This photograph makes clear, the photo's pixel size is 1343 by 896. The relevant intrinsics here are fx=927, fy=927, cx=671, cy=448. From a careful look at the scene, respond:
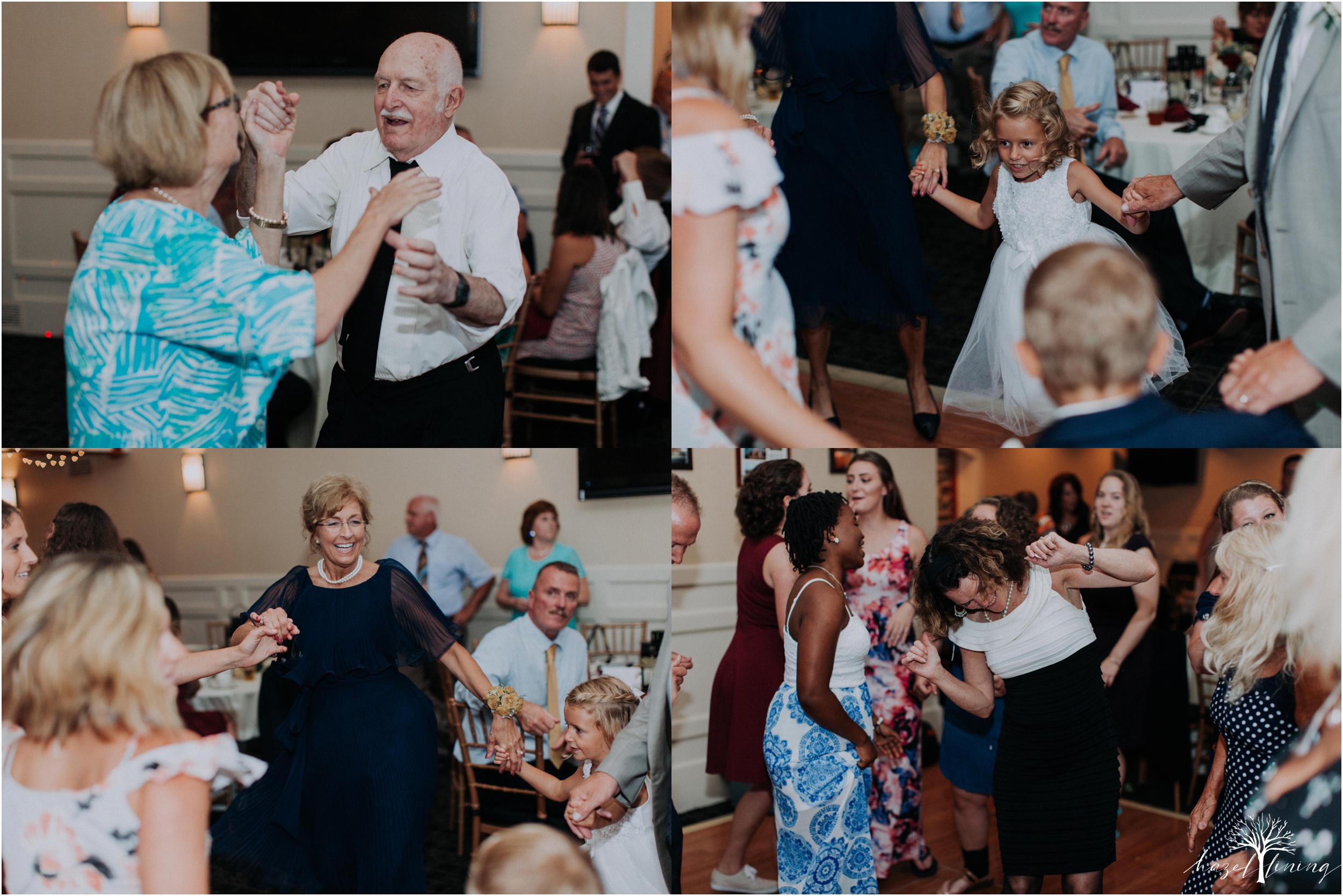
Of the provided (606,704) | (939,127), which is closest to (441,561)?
(606,704)

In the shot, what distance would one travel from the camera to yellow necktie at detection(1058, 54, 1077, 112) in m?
2.31

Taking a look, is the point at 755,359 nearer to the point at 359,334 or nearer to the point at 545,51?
the point at 359,334

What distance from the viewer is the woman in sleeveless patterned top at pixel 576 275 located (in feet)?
11.3

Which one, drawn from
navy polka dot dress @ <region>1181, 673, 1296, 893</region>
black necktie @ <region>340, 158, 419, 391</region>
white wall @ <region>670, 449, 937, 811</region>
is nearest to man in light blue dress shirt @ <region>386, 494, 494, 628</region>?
black necktie @ <region>340, 158, 419, 391</region>

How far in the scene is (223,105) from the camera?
1.98 meters

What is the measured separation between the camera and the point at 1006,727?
2.51 meters

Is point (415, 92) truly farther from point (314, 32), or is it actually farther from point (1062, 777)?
point (1062, 777)

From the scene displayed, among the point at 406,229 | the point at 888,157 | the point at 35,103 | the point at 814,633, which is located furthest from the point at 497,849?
the point at 35,103

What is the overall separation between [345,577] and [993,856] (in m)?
2.18

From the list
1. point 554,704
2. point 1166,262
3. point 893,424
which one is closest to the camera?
point 893,424

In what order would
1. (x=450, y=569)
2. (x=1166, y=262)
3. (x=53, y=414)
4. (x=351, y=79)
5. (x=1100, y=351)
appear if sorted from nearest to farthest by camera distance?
1. (x=1100, y=351)
2. (x=1166, y=262)
3. (x=351, y=79)
4. (x=53, y=414)
5. (x=450, y=569)

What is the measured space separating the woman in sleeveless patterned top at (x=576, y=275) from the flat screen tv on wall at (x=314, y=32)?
769mm

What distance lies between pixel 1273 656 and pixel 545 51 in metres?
2.57

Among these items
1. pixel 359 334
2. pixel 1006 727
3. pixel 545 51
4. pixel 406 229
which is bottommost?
pixel 1006 727
